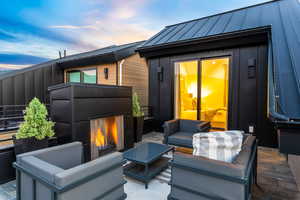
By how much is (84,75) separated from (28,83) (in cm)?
227

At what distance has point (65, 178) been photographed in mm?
1314

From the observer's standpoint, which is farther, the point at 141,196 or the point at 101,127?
the point at 101,127

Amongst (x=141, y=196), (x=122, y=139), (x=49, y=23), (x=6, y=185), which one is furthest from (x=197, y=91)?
(x=49, y=23)

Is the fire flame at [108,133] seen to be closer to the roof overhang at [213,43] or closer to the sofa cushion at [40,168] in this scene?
the sofa cushion at [40,168]

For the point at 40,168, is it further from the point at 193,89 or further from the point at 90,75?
the point at 90,75

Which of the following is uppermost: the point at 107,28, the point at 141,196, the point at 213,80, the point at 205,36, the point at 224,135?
the point at 107,28

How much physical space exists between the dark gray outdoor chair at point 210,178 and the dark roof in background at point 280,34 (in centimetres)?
66

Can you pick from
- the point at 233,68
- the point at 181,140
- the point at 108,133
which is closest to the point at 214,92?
the point at 233,68

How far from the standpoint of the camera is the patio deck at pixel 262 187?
2.09 meters

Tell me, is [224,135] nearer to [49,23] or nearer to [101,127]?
[101,127]

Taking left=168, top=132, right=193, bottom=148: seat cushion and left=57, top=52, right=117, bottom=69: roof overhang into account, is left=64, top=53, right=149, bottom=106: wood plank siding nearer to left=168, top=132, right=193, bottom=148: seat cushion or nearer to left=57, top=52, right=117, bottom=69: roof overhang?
left=57, top=52, right=117, bottom=69: roof overhang

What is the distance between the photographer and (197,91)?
507 cm

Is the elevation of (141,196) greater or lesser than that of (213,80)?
lesser

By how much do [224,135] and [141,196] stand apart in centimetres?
140
